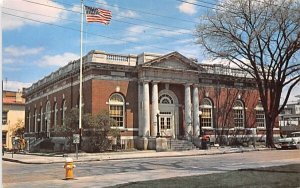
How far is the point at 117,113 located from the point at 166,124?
19.3 ft

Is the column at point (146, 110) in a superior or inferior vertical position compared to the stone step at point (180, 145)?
superior

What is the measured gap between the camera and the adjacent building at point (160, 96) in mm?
41344

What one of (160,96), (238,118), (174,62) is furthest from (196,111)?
(238,118)

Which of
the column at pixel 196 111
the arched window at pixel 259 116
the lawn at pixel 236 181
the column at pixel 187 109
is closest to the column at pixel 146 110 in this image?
the column at pixel 187 109

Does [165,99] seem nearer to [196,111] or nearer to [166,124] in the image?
[166,124]

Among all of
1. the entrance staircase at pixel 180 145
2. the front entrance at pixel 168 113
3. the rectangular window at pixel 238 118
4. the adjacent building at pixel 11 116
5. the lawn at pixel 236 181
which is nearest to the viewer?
the lawn at pixel 236 181

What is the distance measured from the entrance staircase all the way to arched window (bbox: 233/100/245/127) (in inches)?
386

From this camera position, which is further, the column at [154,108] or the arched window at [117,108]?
the column at [154,108]

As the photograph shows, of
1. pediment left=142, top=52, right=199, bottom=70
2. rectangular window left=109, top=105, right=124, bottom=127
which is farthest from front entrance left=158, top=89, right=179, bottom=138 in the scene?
rectangular window left=109, top=105, right=124, bottom=127

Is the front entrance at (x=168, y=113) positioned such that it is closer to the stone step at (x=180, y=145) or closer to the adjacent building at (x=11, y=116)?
the stone step at (x=180, y=145)

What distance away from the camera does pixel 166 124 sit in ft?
147

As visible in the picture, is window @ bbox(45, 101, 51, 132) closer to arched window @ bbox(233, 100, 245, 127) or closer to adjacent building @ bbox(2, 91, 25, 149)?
adjacent building @ bbox(2, 91, 25, 149)

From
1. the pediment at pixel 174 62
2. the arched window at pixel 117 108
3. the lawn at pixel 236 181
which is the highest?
the pediment at pixel 174 62

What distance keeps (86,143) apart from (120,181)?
23.1m
